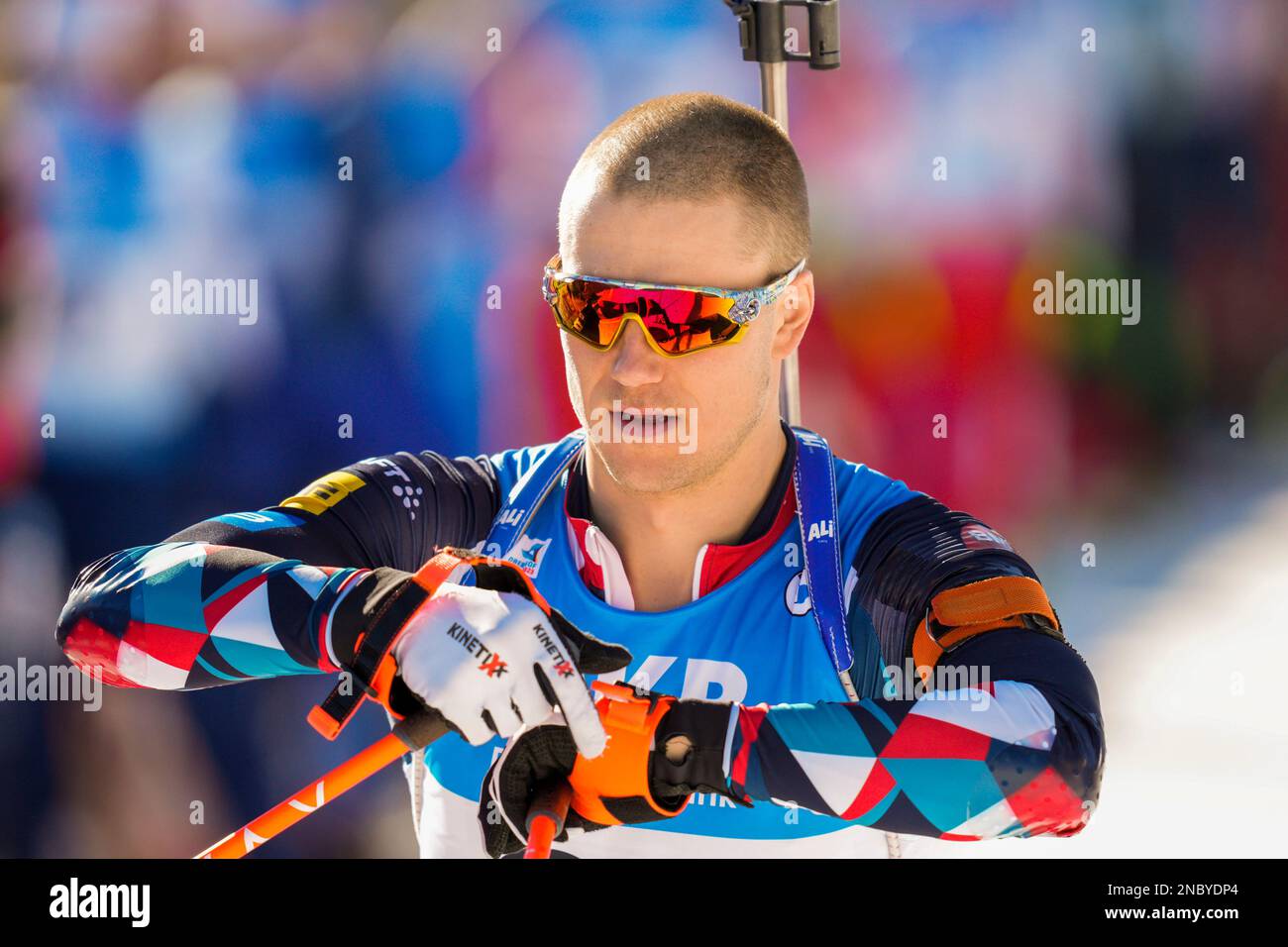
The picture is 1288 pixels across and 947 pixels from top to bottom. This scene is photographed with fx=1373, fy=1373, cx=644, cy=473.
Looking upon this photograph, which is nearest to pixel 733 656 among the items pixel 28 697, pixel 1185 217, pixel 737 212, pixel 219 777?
pixel 737 212

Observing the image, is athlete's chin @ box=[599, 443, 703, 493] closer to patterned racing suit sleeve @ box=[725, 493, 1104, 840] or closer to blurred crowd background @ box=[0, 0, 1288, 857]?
patterned racing suit sleeve @ box=[725, 493, 1104, 840]

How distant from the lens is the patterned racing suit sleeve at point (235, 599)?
2.16m

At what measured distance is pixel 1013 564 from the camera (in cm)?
227

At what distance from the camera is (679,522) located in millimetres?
2559

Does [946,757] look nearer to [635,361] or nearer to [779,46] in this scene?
[635,361]

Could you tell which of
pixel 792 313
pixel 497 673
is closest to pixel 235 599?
pixel 497 673

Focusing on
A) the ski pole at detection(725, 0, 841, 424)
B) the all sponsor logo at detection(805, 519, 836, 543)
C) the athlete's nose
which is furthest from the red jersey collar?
the ski pole at detection(725, 0, 841, 424)

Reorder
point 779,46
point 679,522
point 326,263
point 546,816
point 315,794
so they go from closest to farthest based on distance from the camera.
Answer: point 546,816 → point 315,794 → point 679,522 → point 779,46 → point 326,263

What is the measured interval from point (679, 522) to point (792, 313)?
0.45 metres

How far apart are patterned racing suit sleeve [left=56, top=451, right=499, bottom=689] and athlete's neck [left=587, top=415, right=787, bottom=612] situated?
19.6 inches

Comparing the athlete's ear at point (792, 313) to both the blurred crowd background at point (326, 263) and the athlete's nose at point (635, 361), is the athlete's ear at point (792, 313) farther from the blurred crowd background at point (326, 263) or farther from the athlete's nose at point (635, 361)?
the blurred crowd background at point (326, 263)

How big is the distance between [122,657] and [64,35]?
9.00ft

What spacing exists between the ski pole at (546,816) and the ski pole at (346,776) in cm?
19

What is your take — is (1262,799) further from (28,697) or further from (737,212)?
(28,697)
